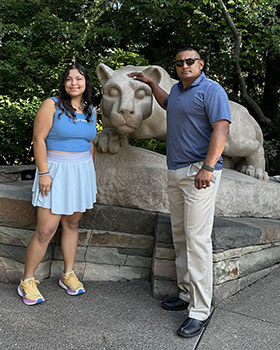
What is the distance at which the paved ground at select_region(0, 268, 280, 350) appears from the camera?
1.91 meters

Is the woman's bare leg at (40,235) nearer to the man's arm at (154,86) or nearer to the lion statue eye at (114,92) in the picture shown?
the lion statue eye at (114,92)

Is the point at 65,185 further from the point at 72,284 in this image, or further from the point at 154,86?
the point at 154,86

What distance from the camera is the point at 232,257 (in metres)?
2.42

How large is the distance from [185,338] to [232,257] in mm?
678

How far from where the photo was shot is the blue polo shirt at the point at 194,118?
1.89m

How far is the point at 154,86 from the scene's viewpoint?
2502mm

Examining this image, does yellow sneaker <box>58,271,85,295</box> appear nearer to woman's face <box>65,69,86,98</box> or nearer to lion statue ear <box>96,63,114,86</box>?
woman's face <box>65,69,86,98</box>

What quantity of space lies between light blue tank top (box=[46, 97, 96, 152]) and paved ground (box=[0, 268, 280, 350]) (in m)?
1.00

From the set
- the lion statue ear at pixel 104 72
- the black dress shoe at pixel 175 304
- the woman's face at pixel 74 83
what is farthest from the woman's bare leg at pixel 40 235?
the lion statue ear at pixel 104 72

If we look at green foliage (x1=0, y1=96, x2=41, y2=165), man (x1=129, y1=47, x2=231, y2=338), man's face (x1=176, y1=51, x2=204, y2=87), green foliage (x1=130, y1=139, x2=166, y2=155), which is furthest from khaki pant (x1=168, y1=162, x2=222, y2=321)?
green foliage (x1=0, y1=96, x2=41, y2=165)

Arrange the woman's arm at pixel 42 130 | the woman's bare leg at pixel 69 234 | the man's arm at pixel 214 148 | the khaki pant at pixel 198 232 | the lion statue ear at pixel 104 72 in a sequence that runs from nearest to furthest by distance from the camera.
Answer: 1. the man's arm at pixel 214 148
2. the khaki pant at pixel 198 232
3. the woman's arm at pixel 42 130
4. the woman's bare leg at pixel 69 234
5. the lion statue ear at pixel 104 72

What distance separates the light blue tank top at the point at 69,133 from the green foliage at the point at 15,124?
10.8 feet

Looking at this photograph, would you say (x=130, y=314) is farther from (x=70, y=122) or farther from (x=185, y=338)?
(x=70, y=122)

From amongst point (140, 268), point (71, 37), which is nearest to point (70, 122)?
point (140, 268)
